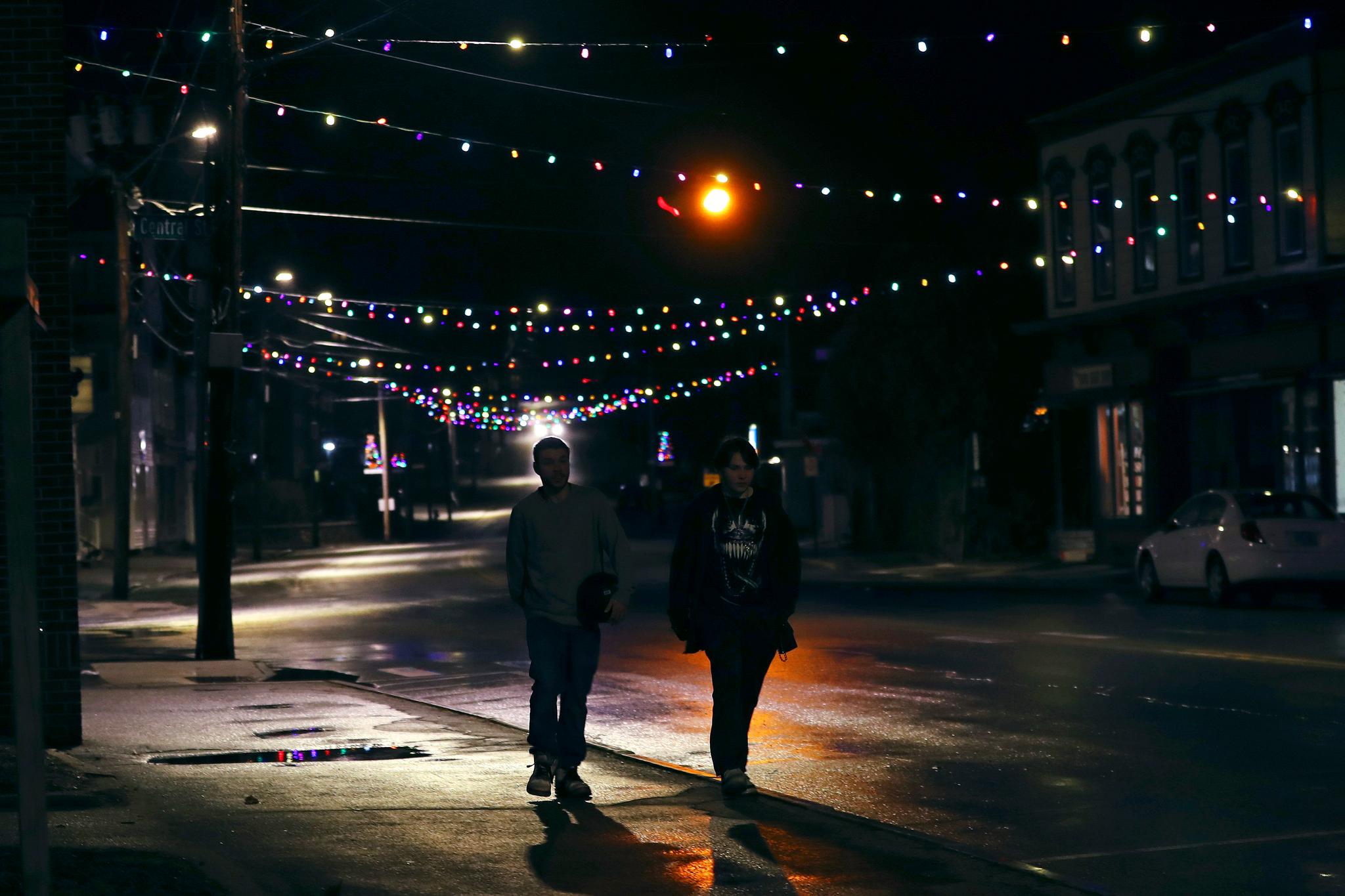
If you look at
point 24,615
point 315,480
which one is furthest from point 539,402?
point 24,615

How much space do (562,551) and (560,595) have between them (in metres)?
0.24

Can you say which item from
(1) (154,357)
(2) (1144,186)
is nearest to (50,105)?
(2) (1144,186)

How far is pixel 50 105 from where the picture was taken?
1133 cm

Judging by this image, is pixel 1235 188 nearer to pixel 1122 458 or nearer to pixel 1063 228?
pixel 1063 228

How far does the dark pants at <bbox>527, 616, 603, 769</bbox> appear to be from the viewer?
9164 millimetres

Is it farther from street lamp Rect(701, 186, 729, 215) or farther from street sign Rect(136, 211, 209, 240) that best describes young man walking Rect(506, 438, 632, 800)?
street sign Rect(136, 211, 209, 240)

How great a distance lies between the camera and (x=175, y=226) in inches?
819

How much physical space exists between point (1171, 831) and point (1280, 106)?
23156 mm

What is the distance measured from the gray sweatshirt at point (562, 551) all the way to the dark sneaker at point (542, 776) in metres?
0.75

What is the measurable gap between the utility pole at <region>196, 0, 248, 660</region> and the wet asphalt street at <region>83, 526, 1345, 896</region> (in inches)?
35.9

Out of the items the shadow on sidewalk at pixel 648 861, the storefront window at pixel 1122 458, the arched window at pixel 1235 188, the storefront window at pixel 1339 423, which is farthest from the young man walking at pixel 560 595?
the storefront window at pixel 1122 458

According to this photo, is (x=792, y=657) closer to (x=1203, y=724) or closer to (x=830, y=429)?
(x=1203, y=724)

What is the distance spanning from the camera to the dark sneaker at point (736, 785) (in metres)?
8.97

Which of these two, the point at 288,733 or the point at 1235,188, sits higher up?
the point at 1235,188
